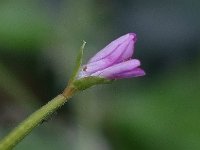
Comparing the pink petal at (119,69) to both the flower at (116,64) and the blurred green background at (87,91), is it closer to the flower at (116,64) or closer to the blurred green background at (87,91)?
the flower at (116,64)

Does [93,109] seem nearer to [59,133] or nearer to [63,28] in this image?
[59,133]

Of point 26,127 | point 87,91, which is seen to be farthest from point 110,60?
point 87,91

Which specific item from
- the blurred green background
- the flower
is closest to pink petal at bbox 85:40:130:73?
the flower

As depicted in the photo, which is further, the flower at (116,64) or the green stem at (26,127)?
the flower at (116,64)

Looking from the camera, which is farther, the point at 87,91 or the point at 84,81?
the point at 87,91

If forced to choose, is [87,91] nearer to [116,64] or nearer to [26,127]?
[116,64]

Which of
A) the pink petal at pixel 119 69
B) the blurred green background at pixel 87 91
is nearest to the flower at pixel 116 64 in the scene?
the pink petal at pixel 119 69

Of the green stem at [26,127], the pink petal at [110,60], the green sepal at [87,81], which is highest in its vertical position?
the pink petal at [110,60]
